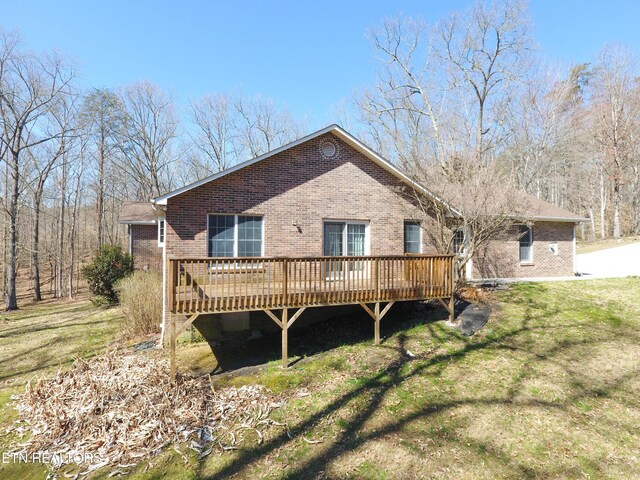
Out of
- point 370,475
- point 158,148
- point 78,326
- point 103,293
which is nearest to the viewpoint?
point 370,475

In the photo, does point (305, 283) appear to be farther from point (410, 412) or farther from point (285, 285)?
point (410, 412)

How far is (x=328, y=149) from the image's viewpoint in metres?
10.5

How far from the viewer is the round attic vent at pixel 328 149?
10.4 metres

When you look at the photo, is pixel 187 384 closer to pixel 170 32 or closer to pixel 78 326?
pixel 78 326

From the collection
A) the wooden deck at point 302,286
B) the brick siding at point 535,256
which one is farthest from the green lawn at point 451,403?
the brick siding at point 535,256

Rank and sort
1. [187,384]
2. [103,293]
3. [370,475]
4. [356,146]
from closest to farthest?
1. [370,475]
2. [187,384]
3. [356,146]
4. [103,293]

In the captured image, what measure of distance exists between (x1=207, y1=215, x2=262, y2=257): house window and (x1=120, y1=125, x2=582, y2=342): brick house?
0.03 meters

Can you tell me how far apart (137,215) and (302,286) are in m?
13.0

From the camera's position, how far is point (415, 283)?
332 inches

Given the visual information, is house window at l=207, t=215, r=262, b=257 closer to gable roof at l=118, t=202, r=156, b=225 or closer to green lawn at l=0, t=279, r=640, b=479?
green lawn at l=0, t=279, r=640, b=479

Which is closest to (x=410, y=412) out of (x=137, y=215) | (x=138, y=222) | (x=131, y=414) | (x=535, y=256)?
(x=131, y=414)

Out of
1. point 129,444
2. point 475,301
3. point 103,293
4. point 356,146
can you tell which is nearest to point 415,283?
point 475,301

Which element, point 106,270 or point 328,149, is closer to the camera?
point 328,149

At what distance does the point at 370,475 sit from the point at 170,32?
14961mm
